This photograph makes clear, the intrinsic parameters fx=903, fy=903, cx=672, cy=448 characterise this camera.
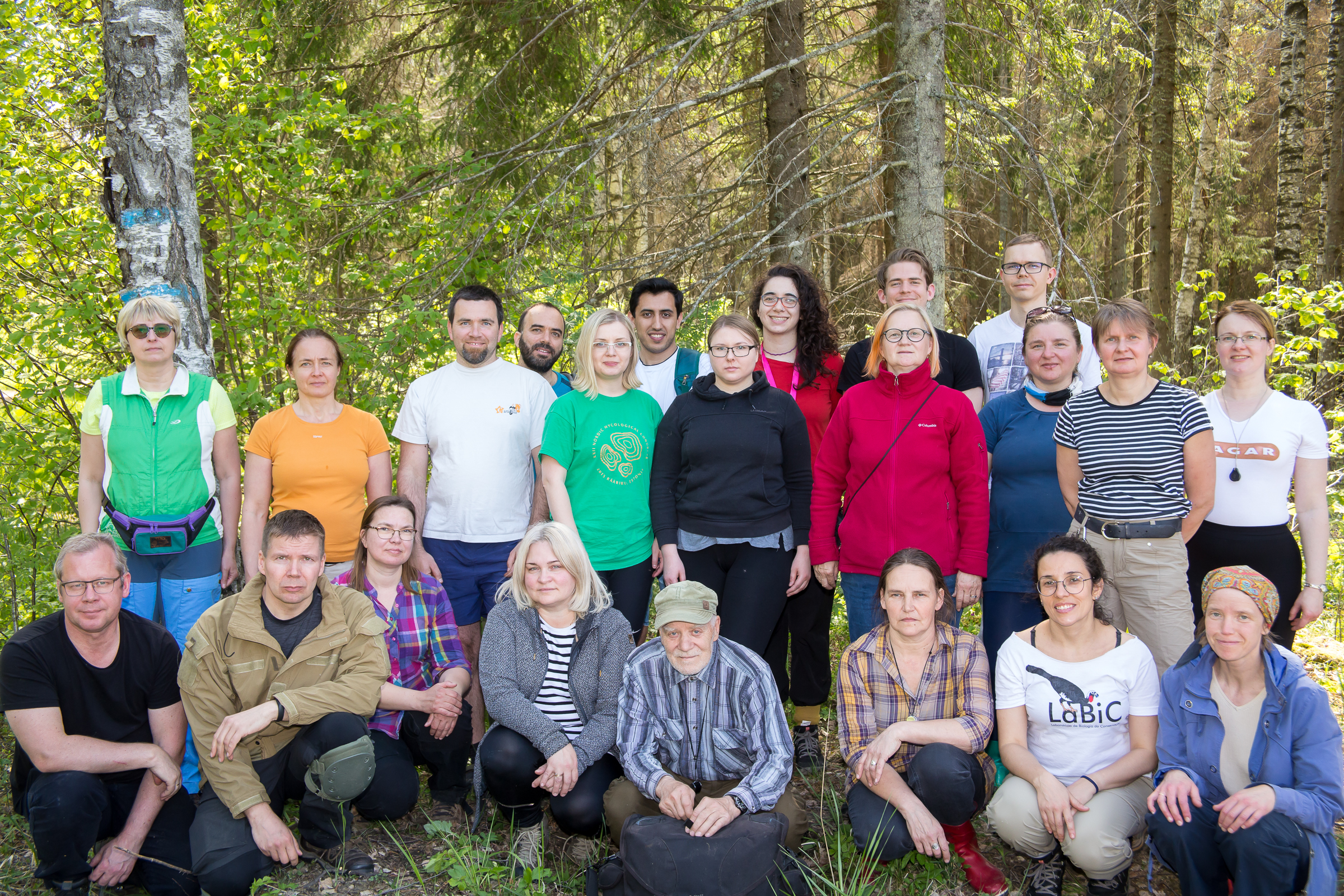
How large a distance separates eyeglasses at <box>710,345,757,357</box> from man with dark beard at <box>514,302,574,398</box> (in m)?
1.01

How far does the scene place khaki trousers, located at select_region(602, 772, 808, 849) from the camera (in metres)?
3.20

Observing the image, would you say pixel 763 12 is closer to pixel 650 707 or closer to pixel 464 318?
pixel 464 318

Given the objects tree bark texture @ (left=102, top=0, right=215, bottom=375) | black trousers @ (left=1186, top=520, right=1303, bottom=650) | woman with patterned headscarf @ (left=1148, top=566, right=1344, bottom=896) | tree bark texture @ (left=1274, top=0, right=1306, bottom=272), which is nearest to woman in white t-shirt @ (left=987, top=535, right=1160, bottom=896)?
woman with patterned headscarf @ (left=1148, top=566, right=1344, bottom=896)

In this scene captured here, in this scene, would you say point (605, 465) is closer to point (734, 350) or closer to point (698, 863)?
point (734, 350)

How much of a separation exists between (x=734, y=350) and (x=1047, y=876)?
225cm

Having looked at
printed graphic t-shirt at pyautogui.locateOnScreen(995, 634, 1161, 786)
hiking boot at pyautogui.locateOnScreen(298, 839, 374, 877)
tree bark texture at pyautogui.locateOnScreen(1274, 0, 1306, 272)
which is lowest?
hiking boot at pyautogui.locateOnScreen(298, 839, 374, 877)

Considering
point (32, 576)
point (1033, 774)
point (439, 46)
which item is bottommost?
point (1033, 774)

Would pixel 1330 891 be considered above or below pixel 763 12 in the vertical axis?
below

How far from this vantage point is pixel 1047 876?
316 centimetres

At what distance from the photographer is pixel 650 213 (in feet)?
31.7

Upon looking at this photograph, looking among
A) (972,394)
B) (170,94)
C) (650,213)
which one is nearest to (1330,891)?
(972,394)

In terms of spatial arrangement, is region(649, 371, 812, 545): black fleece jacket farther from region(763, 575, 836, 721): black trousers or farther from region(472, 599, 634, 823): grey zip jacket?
region(472, 599, 634, 823): grey zip jacket

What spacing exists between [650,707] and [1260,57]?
14.0 meters

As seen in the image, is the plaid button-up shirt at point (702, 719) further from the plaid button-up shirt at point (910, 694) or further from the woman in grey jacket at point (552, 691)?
the plaid button-up shirt at point (910, 694)
